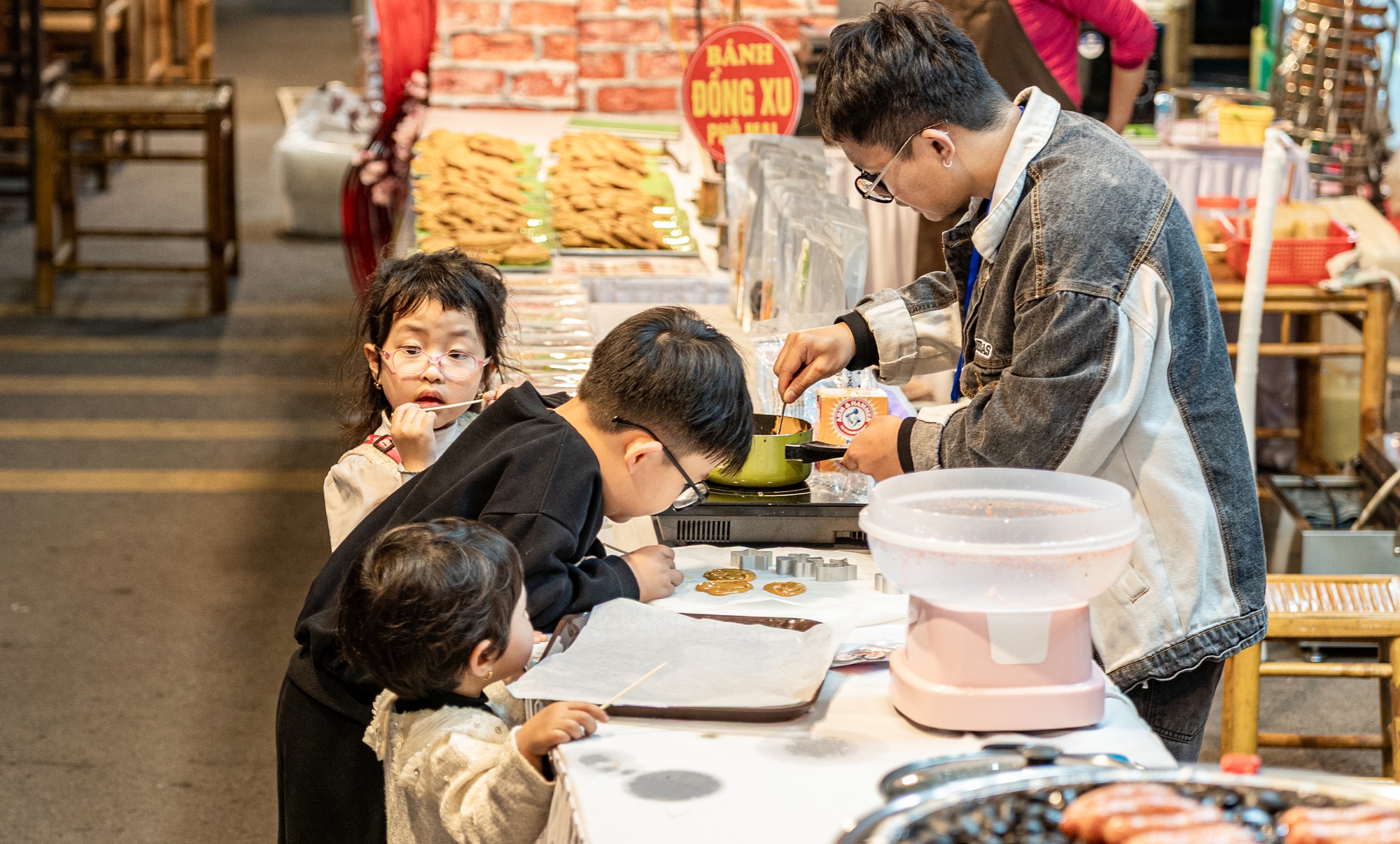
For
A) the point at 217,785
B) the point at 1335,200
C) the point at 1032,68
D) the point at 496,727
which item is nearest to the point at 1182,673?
the point at 496,727

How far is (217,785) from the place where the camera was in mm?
2924

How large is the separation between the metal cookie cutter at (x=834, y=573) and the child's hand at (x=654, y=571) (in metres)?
0.19

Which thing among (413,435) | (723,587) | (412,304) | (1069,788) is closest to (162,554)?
(412,304)

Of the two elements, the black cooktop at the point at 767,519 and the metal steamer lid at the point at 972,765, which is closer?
the metal steamer lid at the point at 972,765

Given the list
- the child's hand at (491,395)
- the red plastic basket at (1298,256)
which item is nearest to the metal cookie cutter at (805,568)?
the child's hand at (491,395)

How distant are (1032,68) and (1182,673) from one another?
234 centimetres

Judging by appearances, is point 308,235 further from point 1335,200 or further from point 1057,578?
point 1057,578

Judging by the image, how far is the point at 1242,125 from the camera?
15.2ft

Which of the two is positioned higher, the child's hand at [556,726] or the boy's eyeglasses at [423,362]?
the boy's eyeglasses at [423,362]

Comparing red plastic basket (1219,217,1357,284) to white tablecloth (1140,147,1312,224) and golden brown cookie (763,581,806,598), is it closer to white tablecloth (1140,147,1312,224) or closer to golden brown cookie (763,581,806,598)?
white tablecloth (1140,147,1312,224)

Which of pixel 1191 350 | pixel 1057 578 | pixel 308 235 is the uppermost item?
pixel 1191 350

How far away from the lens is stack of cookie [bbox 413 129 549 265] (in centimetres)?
340

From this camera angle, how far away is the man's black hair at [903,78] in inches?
65.3

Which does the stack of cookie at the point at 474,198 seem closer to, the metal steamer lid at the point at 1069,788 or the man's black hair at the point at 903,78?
the man's black hair at the point at 903,78
